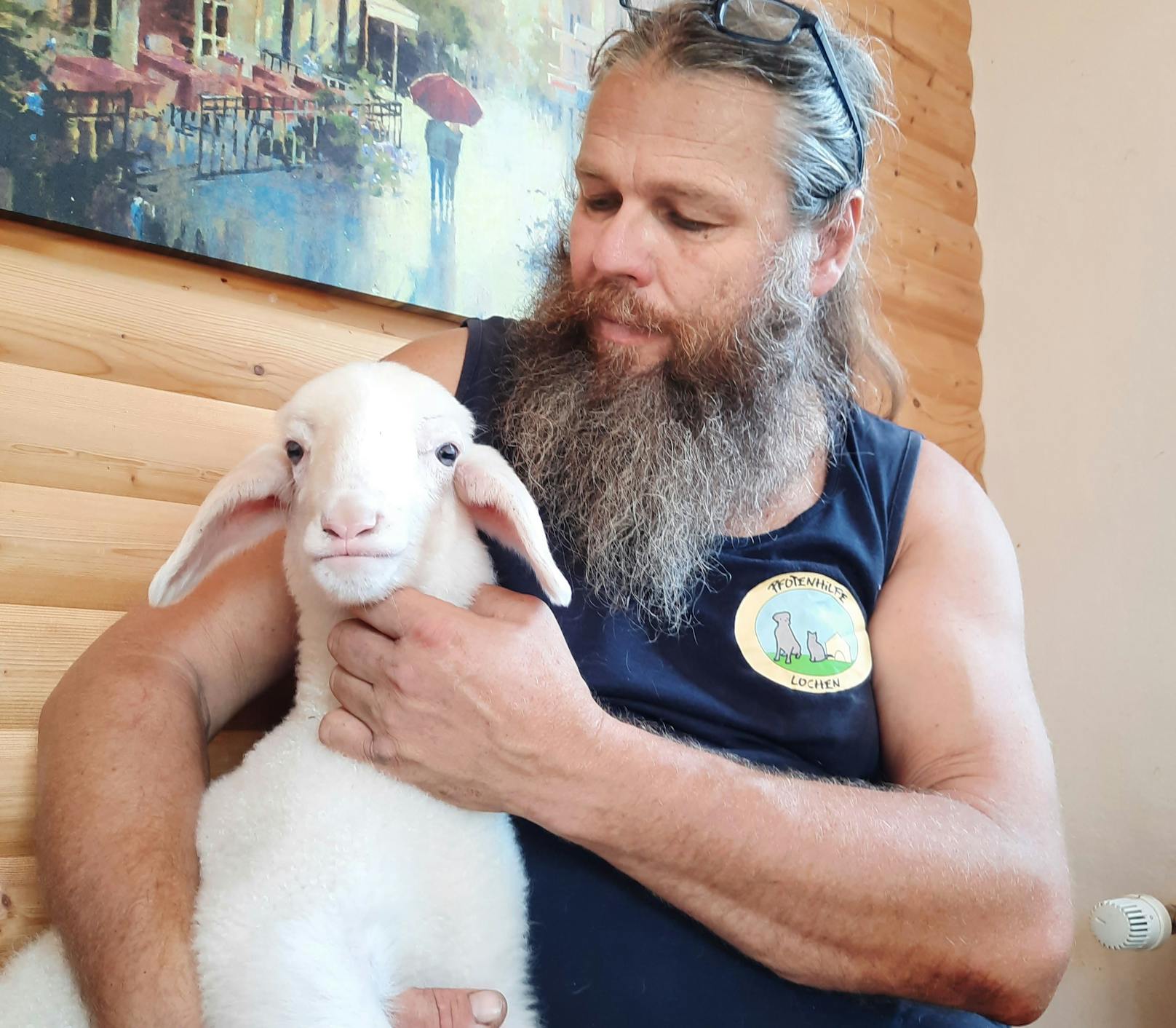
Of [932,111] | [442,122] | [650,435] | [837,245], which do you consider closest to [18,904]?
[650,435]

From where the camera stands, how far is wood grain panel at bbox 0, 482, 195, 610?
1337mm

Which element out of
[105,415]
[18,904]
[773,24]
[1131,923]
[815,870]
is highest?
[773,24]

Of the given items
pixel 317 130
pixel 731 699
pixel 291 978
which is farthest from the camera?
pixel 317 130

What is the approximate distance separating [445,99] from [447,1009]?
1461 millimetres

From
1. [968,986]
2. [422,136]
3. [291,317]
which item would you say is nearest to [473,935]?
[968,986]

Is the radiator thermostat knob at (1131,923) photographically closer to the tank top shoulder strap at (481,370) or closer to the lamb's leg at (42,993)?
the tank top shoulder strap at (481,370)

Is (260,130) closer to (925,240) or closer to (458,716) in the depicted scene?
(458,716)

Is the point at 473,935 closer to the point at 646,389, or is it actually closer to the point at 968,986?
the point at 968,986

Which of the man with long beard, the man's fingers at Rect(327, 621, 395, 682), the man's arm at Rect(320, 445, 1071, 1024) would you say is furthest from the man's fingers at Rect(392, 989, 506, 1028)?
the man's fingers at Rect(327, 621, 395, 682)

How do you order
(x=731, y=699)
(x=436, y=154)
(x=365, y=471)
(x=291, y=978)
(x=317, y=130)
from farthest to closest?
(x=436, y=154) < (x=317, y=130) < (x=731, y=699) < (x=365, y=471) < (x=291, y=978)

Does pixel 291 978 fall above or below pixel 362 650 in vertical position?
below

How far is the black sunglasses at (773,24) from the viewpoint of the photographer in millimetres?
1475

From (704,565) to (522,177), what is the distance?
93cm

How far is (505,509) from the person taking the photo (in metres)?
1.07
